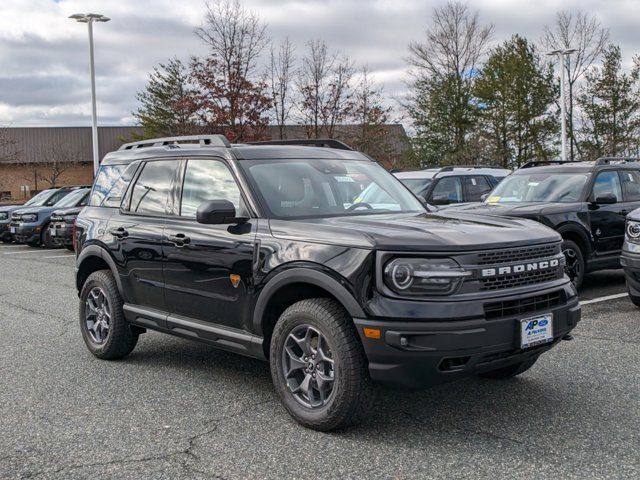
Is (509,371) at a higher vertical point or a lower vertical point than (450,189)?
lower

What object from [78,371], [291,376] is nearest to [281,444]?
[291,376]

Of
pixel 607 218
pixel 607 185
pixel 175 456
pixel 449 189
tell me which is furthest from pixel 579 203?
pixel 175 456

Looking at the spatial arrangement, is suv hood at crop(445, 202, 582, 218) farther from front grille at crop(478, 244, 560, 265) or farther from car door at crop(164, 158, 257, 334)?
car door at crop(164, 158, 257, 334)

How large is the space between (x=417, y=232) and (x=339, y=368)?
911 millimetres

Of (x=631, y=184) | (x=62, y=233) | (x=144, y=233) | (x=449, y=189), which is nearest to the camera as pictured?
(x=144, y=233)

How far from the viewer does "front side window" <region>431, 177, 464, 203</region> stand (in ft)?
43.7

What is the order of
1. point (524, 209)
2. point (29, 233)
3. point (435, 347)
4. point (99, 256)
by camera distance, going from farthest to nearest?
point (29, 233), point (524, 209), point (99, 256), point (435, 347)

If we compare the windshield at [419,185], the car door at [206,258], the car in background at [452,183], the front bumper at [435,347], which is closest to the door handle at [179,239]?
the car door at [206,258]

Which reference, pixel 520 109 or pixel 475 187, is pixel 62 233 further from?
pixel 520 109

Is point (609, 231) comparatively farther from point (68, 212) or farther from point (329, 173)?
point (68, 212)

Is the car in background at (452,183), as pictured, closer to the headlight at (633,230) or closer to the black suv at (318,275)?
the headlight at (633,230)

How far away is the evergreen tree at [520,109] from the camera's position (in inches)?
1438

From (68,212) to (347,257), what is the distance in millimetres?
14624

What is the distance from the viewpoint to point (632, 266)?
24.8ft
